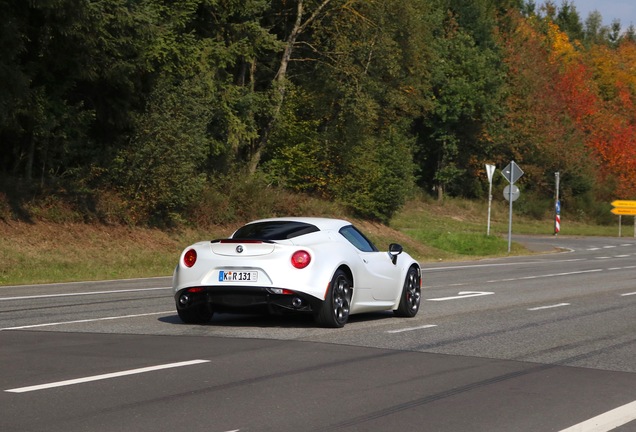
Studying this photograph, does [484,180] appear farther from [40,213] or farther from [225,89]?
[40,213]

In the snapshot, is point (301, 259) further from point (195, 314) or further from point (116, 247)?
point (116, 247)

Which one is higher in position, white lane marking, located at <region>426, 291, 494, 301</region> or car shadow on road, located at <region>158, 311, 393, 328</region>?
car shadow on road, located at <region>158, 311, 393, 328</region>

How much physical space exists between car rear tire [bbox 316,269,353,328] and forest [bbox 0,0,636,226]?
1408cm

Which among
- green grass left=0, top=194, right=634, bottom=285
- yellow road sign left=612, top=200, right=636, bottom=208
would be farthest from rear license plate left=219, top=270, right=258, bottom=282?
yellow road sign left=612, top=200, right=636, bottom=208

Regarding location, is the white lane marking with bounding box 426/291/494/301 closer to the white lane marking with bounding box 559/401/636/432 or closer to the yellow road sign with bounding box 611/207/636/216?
the white lane marking with bounding box 559/401/636/432

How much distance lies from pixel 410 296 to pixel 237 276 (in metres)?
3.45

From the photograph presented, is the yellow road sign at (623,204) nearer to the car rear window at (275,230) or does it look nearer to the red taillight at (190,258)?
the car rear window at (275,230)

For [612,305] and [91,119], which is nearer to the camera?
[612,305]


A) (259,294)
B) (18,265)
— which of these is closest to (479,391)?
(259,294)

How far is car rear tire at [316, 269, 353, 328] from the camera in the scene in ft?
45.5

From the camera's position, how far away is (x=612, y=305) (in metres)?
19.9

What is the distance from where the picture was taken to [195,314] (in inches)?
570

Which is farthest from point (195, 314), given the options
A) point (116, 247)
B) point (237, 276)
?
point (116, 247)

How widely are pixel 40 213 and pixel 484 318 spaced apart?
53.7 ft
